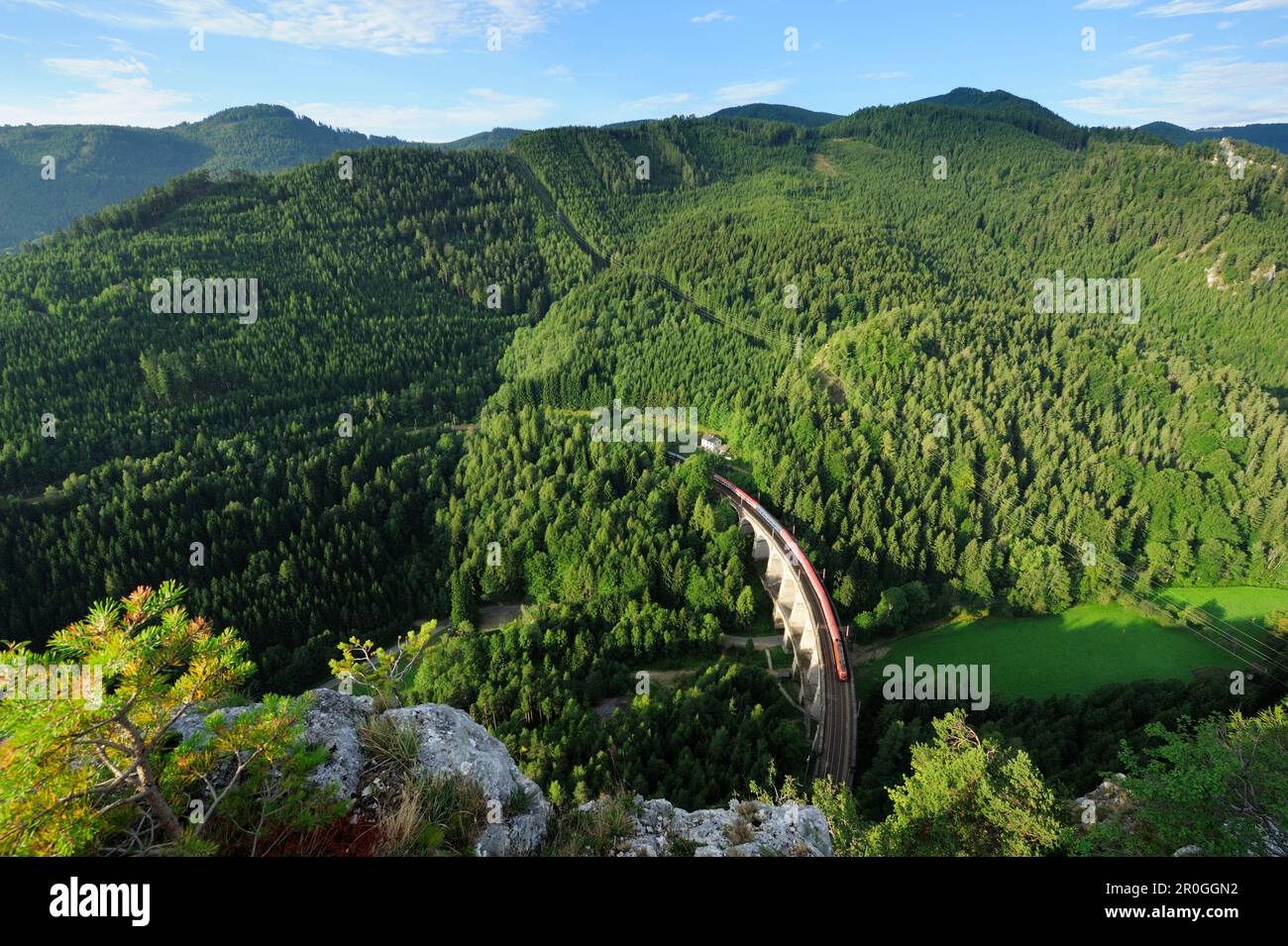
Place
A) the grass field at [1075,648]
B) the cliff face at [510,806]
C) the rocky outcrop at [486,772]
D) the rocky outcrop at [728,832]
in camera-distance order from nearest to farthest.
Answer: the cliff face at [510,806] < the rocky outcrop at [486,772] < the rocky outcrop at [728,832] < the grass field at [1075,648]

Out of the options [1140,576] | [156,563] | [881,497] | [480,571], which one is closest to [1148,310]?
[1140,576]

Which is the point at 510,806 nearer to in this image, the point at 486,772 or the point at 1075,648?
the point at 486,772

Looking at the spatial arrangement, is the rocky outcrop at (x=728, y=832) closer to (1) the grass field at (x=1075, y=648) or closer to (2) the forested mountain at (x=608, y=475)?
(2) the forested mountain at (x=608, y=475)

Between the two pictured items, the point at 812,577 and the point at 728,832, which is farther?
the point at 812,577

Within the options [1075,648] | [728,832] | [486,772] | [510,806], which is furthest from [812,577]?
[486,772]

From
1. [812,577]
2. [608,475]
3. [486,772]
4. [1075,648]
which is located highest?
[608,475]

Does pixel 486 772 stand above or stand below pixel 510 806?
above

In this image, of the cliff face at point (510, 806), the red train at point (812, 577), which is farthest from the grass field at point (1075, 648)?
the cliff face at point (510, 806)
